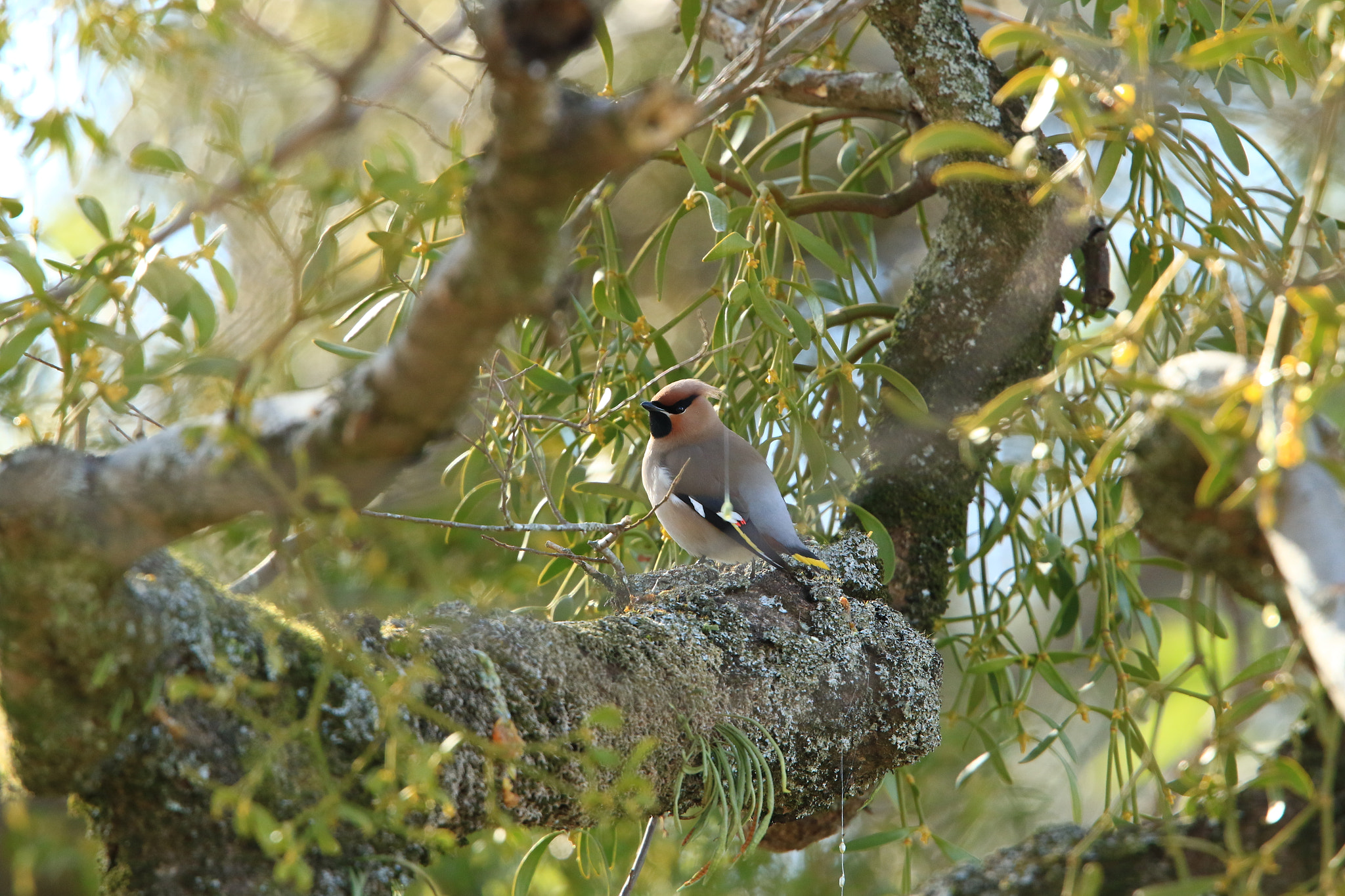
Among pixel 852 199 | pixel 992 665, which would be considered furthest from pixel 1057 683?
pixel 852 199

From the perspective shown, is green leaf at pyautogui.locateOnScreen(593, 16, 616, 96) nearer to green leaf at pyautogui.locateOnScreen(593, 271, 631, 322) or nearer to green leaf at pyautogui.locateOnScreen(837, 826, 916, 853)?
green leaf at pyautogui.locateOnScreen(593, 271, 631, 322)

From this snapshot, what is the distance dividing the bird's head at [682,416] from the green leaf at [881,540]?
998 millimetres

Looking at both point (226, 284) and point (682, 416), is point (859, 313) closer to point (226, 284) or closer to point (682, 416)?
point (682, 416)

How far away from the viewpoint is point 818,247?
1.75m

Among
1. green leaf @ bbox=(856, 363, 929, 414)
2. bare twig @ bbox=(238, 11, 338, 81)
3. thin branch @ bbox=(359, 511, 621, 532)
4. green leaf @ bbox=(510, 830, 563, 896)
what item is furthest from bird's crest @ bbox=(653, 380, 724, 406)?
bare twig @ bbox=(238, 11, 338, 81)

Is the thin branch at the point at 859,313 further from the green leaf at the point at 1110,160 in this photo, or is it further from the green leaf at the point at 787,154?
the green leaf at the point at 1110,160

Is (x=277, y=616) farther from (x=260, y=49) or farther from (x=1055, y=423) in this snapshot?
(x=260, y=49)

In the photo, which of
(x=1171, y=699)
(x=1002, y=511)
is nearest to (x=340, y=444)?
(x=1002, y=511)

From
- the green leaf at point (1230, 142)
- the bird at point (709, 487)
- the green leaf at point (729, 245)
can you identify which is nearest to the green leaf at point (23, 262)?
the green leaf at point (729, 245)

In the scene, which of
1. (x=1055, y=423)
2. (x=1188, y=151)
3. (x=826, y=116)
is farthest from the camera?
(x=826, y=116)

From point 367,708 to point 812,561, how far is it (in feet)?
2.72

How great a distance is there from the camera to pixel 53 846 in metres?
0.94

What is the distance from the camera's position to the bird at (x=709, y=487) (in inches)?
78.0

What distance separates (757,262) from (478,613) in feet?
2.25
